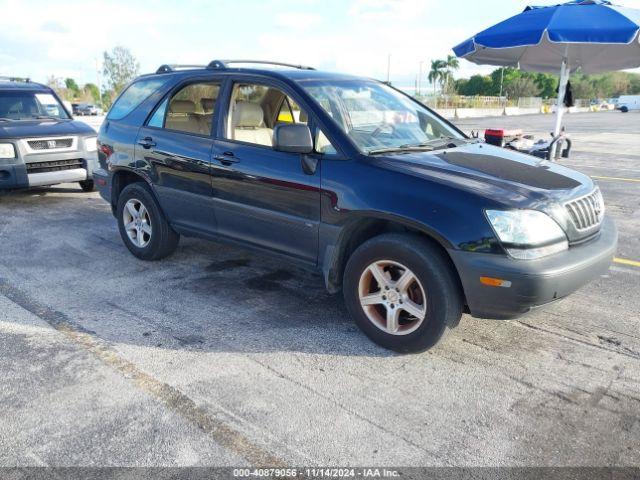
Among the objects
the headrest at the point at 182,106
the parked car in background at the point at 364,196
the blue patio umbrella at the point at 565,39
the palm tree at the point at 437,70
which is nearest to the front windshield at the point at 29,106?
the parked car in background at the point at 364,196

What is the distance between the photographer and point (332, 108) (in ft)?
12.6

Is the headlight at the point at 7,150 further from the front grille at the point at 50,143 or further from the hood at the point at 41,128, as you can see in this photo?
the front grille at the point at 50,143

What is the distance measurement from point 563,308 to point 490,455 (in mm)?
1992

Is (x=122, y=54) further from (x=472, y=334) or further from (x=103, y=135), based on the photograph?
(x=472, y=334)

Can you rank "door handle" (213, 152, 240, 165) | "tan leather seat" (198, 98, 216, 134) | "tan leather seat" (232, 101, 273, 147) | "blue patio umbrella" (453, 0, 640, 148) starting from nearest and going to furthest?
"door handle" (213, 152, 240, 165)
"tan leather seat" (232, 101, 273, 147)
"tan leather seat" (198, 98, 216, 134)
"blue patio umbrella" (453, 0, 640, 148)

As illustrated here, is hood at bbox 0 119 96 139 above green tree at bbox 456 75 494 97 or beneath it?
beneath

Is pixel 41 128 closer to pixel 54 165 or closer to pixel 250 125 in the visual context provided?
pixel 54 165

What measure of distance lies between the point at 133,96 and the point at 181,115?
80 cm

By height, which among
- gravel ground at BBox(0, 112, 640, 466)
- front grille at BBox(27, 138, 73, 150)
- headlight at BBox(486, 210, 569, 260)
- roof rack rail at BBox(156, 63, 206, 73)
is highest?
roof rack rail at BBox(156, 63, 206, 73)

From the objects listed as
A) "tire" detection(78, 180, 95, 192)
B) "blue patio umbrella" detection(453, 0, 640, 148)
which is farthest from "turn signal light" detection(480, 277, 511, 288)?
"tire" detection(78, 180, 95, 192)

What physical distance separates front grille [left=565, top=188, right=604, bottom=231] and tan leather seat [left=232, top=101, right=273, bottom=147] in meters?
2.22

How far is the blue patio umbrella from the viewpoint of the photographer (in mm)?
7863

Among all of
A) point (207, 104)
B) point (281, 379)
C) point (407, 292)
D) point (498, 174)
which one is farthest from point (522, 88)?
point (281, 379)

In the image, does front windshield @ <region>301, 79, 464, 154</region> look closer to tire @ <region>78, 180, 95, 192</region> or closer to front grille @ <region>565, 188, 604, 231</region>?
front grille @ <region>565, 188, 604, 231</region>
